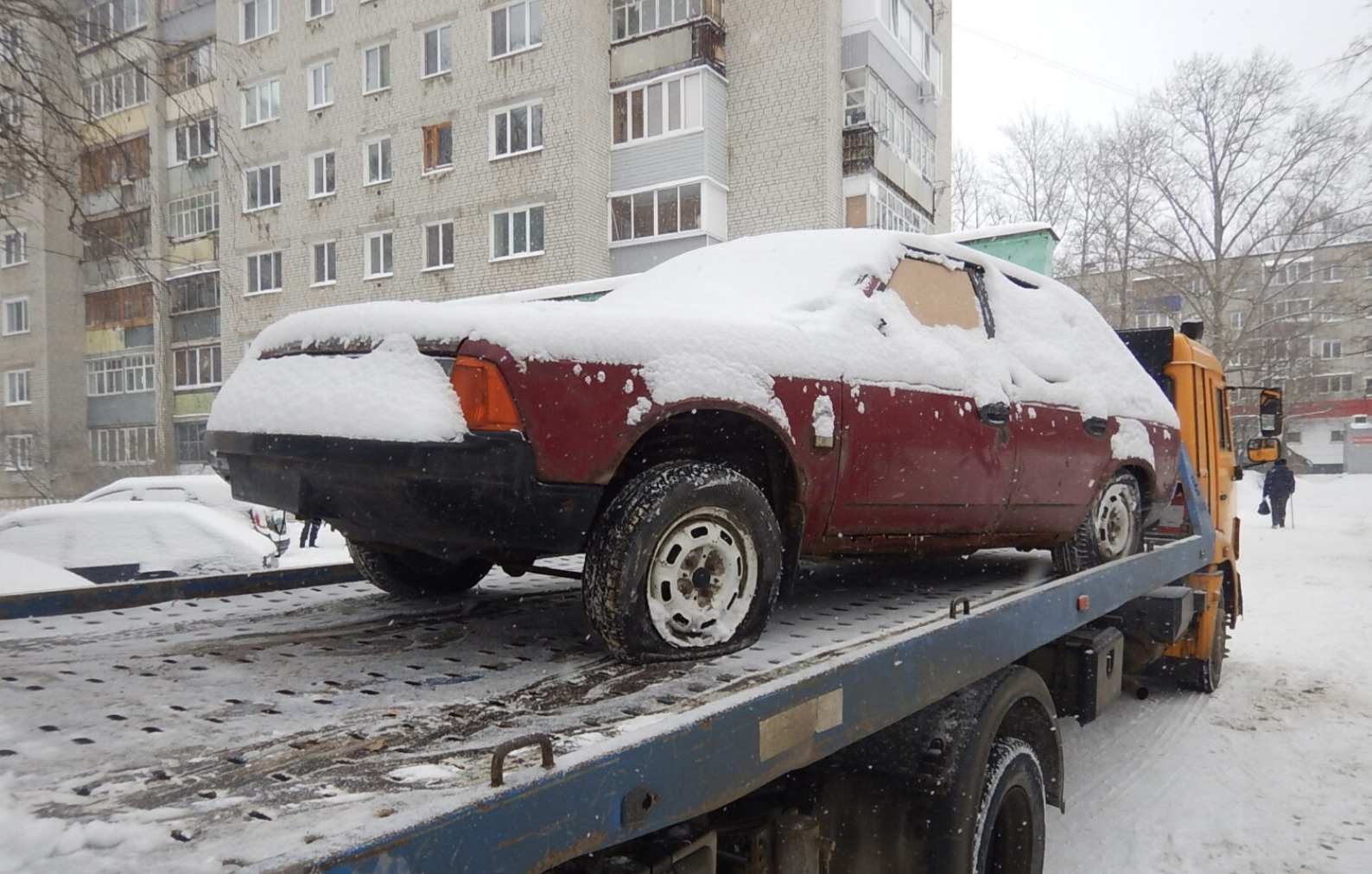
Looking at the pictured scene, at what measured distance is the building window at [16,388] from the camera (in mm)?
33562

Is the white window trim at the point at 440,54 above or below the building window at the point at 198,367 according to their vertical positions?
above

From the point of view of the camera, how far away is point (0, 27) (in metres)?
6.77

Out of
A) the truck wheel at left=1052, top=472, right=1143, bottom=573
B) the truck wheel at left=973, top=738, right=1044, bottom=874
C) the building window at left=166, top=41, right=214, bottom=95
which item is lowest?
the truck wheel at left=973, top=738, right=1044, bottom=874

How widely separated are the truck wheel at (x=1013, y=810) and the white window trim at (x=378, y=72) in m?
24.2

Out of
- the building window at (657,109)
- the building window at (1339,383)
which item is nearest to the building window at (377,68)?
the building window at (657,109)

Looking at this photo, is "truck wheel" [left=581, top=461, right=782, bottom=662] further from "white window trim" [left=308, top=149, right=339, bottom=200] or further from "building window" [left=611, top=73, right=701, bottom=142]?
"white window trim" [left=308, top=149, right=339, bottom=200]

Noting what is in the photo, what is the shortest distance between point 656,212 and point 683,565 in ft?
59.6

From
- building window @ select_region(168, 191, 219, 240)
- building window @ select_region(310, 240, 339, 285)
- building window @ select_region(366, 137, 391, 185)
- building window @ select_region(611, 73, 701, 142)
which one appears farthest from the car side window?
building window @ select_region(168, 191, 219, 240)

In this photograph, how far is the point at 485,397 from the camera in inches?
90.0

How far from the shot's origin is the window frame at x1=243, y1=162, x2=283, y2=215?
84.7 ft

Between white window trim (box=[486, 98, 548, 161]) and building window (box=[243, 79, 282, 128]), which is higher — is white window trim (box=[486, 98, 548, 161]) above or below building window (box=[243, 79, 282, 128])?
below

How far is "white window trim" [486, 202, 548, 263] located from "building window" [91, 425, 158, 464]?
1523cm

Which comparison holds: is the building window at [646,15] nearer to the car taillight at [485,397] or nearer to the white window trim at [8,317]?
the car taillight at [485,397]

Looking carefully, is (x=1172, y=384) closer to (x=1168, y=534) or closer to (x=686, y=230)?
(x=1168, y=534)
